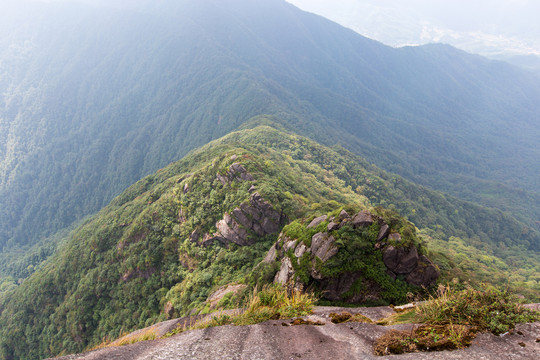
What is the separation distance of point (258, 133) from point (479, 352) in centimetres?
9487

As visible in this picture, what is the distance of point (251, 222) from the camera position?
3152 centimetres

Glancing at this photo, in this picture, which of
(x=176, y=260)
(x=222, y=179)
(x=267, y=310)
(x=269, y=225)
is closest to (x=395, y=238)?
(x=267, y=310)

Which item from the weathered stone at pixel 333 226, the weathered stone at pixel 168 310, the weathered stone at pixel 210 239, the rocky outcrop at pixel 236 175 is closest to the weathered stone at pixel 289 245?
the weathered stone at pixel 333 226

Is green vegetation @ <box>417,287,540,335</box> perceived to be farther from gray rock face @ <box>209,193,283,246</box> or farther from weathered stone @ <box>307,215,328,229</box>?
gray rock face @ <box>209,193,283,246</box>

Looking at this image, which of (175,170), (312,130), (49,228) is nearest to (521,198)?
(312,130)

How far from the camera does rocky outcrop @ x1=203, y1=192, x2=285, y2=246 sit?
30.6 m

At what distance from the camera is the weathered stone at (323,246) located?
54.1 feet

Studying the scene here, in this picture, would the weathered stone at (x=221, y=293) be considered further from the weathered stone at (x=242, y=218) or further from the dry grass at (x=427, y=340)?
the dry grass at (x=427, y=340)

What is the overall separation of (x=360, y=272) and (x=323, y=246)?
2.68 metres

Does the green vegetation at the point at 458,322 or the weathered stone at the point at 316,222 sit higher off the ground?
the green vegetation at the point at 458,322

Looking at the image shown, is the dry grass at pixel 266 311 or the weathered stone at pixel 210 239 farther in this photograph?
the weathered stone at pixel 210 239

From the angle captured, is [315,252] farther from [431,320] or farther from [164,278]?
[164,278]

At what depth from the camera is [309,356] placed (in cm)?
838

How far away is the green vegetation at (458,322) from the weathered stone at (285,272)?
938 centimetres
